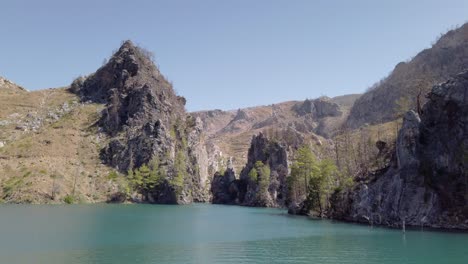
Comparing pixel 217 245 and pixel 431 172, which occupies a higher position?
pixel 431 172

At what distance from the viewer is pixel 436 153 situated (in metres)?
87.1

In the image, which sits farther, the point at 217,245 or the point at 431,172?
the point at 431,172

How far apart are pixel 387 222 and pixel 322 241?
99.0 ft

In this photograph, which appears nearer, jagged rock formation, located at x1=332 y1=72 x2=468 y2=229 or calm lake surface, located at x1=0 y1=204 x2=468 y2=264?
calm lake surface, located at x1=0 y1=204 x2=468 y2=264

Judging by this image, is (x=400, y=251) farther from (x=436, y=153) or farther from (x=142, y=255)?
(x=436, y=153)

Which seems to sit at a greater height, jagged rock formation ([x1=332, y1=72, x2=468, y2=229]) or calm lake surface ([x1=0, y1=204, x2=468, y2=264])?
jagged rock formation ([x1=332, y1=72, x2=468, y2=229])

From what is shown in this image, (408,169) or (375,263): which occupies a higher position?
(408,169)

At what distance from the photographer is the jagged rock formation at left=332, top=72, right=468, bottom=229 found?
82250mm

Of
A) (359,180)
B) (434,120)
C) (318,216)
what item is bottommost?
(318,216)

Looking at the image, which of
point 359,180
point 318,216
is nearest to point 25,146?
point 318,216

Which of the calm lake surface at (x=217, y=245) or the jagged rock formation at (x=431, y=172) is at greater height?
the jagged rock formation at (x=431, y=172)

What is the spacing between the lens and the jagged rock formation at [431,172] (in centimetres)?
8225

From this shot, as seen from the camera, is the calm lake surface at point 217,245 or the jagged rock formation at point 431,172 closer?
the calm lake surface at point 217,245

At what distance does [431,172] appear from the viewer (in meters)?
86.4
